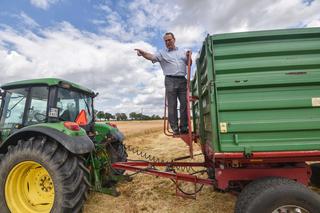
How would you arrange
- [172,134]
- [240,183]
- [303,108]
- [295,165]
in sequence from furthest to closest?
[172,134]
[240,183]
[295,165]
[303,108]

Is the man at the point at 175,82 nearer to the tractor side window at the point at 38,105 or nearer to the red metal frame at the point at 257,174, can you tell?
the red metal frame at the point at 257,174

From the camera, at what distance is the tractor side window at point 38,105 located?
4.29m

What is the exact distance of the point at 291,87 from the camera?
290 centimetres

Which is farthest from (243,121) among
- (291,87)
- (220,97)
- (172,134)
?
(172,134)

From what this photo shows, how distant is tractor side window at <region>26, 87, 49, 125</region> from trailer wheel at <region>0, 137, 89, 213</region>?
582 millimetres

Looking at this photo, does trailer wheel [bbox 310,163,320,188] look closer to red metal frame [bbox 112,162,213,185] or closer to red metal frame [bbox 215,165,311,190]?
red metal frame [bbox 215,165,311,190]

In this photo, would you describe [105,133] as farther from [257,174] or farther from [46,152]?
[257,174]

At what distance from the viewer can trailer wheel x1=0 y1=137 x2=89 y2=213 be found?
3.48 metres

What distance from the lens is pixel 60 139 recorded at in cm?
355

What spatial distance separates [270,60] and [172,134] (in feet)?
6.13

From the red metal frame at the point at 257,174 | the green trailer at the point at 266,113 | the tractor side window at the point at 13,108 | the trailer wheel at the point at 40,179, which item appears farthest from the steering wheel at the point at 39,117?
the red metal frame at the point at 257,174

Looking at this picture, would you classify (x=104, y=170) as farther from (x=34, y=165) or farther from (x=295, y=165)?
(x=295, y=165)

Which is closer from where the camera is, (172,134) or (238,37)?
(238,37)

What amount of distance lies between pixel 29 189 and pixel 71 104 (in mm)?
1618
